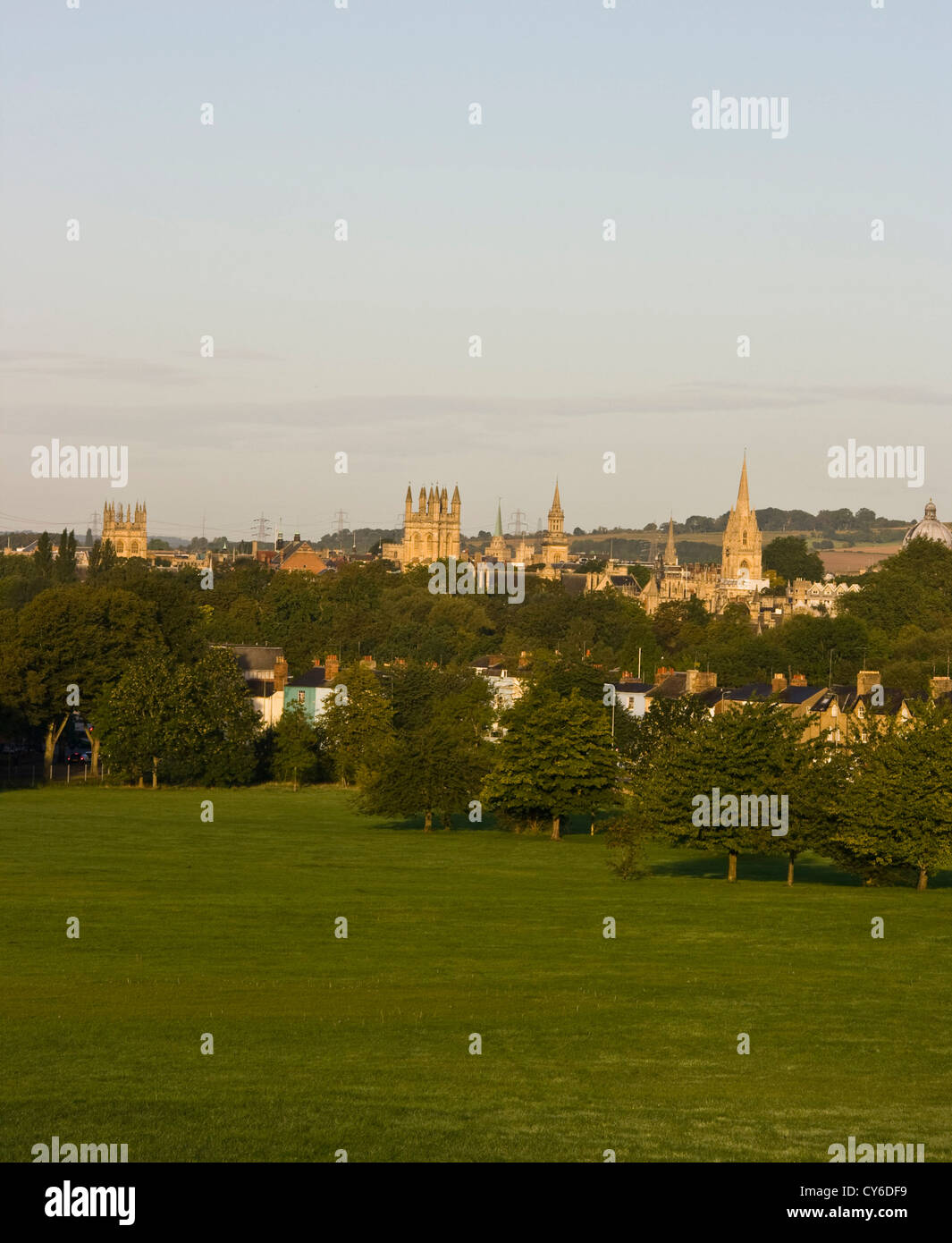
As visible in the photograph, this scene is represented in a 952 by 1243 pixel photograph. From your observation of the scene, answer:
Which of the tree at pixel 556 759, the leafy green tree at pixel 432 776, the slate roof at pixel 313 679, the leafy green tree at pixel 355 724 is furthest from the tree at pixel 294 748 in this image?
the tree at pixel 556 759

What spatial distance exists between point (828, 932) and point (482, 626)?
123m

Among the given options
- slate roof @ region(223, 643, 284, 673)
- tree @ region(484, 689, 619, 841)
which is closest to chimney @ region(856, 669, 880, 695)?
tree @ region(484, 689, 619, 841)

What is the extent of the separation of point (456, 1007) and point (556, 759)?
3635 centimetres

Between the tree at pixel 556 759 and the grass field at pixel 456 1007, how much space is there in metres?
6.03

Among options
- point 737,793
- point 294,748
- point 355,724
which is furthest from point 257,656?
point 737,793

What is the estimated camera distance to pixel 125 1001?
33750 mm

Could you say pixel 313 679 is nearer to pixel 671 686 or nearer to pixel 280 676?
pixel 280 676

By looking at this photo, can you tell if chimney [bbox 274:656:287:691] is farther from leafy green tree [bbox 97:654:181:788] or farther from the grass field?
the grass field

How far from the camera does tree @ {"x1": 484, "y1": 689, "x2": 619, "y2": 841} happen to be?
230 ft

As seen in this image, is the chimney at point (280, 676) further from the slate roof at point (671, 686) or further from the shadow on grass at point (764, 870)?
the shadow on grass at point (764, 870)

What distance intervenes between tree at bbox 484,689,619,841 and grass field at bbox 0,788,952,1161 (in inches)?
238

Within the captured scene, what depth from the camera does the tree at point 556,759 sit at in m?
70.1
